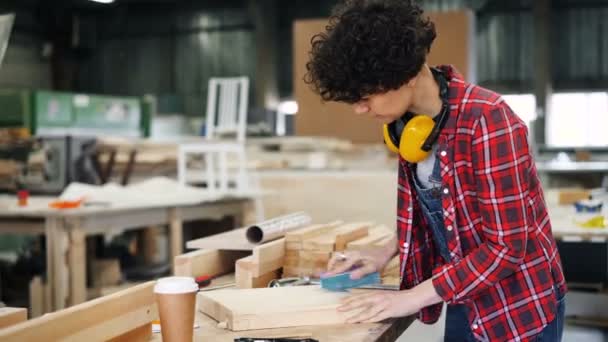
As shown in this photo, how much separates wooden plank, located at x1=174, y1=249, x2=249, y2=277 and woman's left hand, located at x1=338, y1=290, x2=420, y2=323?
1.76 feet

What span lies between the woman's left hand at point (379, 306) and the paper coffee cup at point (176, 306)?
34 cm

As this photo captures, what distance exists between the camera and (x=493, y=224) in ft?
3.97

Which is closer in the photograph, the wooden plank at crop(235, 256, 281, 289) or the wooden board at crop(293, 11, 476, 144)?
the wooden plank at crop(235, 256, 281, 289)

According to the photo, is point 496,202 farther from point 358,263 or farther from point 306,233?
point 306,233

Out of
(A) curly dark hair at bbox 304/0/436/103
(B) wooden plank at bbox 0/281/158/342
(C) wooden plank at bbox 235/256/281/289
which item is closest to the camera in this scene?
(B) wooden plank at bbox 0/281/158/342

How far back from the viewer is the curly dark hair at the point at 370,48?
3.92 ft

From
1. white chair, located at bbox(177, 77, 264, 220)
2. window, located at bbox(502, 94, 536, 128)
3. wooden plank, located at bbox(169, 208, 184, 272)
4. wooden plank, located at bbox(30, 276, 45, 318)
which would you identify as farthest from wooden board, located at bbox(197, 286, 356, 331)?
window, located at bbox(502, 94, 536, 128)

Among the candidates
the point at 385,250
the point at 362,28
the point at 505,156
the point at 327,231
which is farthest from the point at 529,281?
the point at 327,231

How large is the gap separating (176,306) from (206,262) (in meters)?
0.72

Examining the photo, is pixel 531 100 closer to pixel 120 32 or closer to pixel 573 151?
pixel 573 151

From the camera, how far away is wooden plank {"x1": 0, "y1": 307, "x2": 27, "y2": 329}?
3.51 feet

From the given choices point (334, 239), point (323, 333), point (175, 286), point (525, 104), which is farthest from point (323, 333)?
point (525, 104)

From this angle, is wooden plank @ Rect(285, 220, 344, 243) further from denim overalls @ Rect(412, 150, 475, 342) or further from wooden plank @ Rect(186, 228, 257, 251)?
denim overalls @ Rect(412, 150, 475, 342)

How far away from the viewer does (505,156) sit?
1200 mm
